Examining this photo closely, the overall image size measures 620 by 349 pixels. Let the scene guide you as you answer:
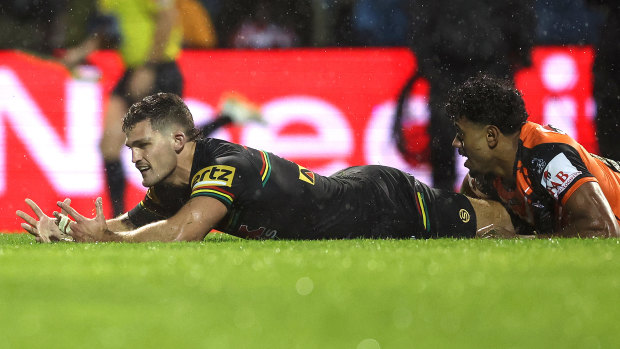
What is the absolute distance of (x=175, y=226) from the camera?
3945mm

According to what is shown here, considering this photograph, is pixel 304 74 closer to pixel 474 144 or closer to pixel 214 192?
pixel 474 144

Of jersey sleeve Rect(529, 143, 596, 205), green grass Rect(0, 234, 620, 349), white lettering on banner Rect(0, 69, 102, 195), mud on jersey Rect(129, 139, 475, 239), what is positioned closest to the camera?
green grass Rect(0, 234, 620, 349)

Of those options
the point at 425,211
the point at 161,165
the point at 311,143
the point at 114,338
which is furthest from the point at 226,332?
the point at 311,143

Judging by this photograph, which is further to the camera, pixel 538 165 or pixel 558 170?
pixel 538 165

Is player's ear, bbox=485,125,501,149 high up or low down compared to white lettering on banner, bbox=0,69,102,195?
up

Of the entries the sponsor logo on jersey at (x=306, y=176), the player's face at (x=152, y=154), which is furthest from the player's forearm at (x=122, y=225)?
the sponsor logo on jersey at (x=306, y=176)

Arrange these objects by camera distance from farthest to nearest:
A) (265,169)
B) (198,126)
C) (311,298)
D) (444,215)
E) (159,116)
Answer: (198,126) → (444,215) → (159,116) → (265,169) → (311,298)

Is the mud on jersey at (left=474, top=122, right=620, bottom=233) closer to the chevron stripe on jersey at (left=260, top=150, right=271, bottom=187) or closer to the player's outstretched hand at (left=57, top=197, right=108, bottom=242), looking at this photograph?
the chevron stripe on jersey at (left=260, top=150, right=271, bottom=187)

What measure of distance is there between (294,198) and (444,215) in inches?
36.4

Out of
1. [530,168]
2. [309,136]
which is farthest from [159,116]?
[309,136]

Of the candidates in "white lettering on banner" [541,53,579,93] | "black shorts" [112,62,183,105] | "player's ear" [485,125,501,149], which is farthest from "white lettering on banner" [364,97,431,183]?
"player's ear" [485,125,501,149]

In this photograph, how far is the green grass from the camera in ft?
5.81

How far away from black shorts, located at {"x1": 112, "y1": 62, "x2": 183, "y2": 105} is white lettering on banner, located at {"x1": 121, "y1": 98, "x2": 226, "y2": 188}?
16 centimetres

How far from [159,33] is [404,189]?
3.39m
